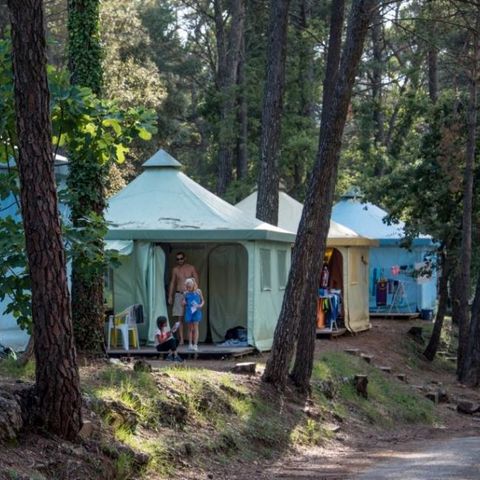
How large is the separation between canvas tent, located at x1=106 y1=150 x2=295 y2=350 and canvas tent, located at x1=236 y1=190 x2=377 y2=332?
4026 millimetres

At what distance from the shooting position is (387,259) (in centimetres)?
3125

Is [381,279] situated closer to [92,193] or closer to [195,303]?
[195,303]

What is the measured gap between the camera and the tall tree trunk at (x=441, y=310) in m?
25.2

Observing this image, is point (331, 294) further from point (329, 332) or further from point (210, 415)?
point (210, 415)

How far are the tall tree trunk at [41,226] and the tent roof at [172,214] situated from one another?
8.85 metres

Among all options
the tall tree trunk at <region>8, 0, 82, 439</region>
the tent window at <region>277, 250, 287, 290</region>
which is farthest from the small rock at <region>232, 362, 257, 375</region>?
the tall tree trunk at <region>8, 0, 82, 439</region>

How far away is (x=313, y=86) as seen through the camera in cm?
3209

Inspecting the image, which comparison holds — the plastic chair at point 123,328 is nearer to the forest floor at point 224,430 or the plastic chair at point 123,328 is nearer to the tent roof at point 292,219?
the forest floor at point 224,430

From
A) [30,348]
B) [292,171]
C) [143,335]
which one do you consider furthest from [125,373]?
[292,171]

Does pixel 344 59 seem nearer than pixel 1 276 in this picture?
No

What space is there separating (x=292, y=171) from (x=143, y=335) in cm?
1543

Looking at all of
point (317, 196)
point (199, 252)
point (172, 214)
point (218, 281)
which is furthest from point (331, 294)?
point (317, 196)

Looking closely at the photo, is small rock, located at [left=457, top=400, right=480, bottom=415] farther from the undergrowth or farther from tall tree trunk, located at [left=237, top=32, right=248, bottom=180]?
tall tree trunk, located at [left=237, top=32, right=248, bottom=180]

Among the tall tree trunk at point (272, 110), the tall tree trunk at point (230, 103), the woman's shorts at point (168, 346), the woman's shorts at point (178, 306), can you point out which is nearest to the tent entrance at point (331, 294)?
the tall tree trunk at point (272, 110)
